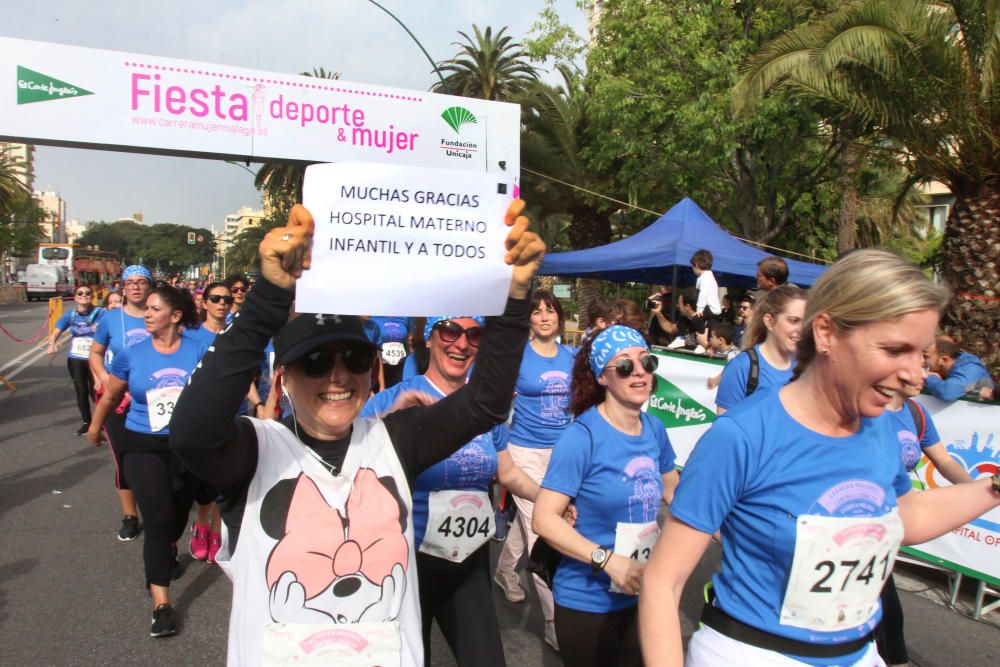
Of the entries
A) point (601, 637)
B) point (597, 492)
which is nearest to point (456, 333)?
point (597, 492)

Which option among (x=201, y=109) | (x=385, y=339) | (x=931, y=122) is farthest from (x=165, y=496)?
(x=931, y=122)

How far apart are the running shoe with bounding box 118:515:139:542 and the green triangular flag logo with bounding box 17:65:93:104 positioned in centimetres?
685

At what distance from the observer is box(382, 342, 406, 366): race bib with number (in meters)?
6.65

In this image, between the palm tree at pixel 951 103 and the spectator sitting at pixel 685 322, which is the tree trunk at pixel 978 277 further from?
the spectator sitting at pixel 685 322

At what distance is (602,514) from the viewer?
8.99 feet

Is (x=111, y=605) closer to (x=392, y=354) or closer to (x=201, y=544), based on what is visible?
(x=201, y=544)

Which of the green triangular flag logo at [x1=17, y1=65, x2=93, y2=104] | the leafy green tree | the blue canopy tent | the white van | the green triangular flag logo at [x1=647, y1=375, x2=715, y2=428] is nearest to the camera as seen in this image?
the green triangular flag logo at [x1=647, y1=375, x2=715, y2=428]

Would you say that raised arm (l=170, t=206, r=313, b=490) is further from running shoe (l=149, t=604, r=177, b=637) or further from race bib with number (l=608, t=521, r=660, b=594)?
running shoe (l=149, t=604, r=177, b=637)

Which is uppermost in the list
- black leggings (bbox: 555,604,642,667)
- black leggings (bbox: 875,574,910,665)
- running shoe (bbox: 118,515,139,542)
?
black leggings (bbox: 555,604,642,667)

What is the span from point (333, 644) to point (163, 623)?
274 cm

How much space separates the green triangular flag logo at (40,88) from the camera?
984 centimetres

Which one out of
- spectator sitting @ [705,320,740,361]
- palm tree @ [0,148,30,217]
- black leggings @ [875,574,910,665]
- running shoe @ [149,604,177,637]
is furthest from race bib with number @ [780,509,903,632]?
palm tree @ [0,148,30,217]

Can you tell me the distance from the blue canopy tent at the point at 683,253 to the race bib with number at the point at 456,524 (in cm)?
772

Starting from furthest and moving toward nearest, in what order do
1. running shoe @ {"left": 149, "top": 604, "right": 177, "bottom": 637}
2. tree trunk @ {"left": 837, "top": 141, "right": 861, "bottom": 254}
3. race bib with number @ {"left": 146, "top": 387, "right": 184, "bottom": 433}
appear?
tree trunk @ {"left": 837, "top": 141, "right": 861, "bottom": 254} < race bib with number @ {"left": 146, "top": 387, "right": 184, "bottom": 433} < running shoe @ {"left": 149, "top": 604, "right": 177, "bottom": 637}
